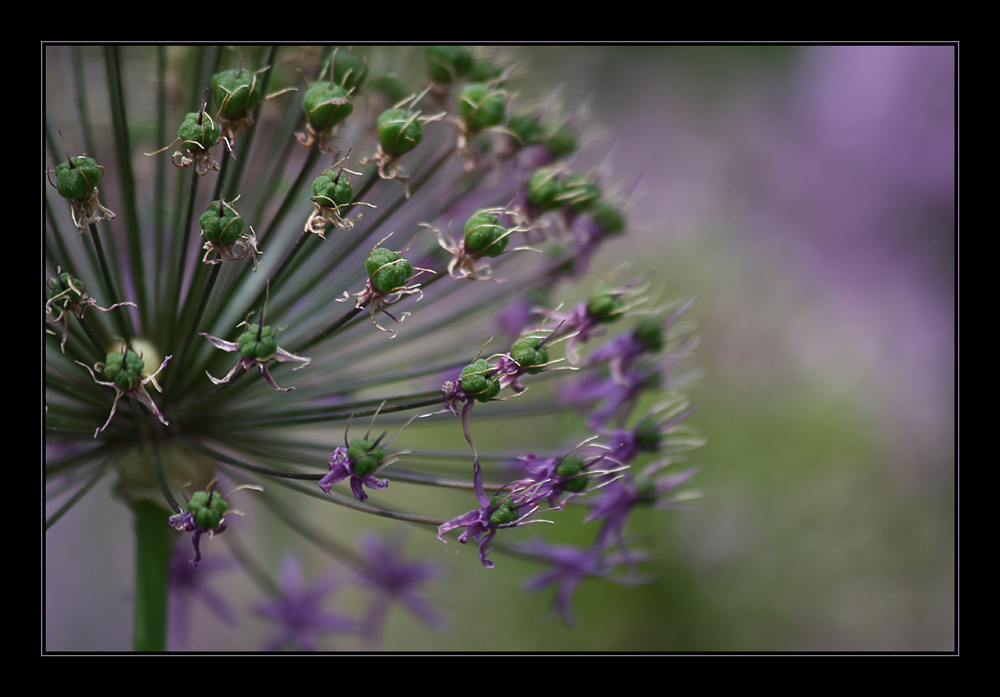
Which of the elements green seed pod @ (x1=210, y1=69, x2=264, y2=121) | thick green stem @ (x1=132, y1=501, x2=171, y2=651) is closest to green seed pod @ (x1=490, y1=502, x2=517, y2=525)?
thick green stem @ (x1=132, y1=501, x2=171, y2=651)

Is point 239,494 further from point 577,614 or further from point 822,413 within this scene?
point 822,413

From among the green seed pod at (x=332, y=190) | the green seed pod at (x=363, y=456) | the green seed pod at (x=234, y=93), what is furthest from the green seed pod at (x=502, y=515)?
the green seed pod at (x=234, y=93)

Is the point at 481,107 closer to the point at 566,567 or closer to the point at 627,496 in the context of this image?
the point at 627,496

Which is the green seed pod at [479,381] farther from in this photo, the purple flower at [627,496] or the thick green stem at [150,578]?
the thick green stem at [150,578]

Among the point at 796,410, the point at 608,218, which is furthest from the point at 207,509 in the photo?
the point at 796,410

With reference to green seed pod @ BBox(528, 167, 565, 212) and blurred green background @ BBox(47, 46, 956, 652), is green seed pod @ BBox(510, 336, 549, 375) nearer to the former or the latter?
green seed pod @ BBox(528, 167, 565, 212)
